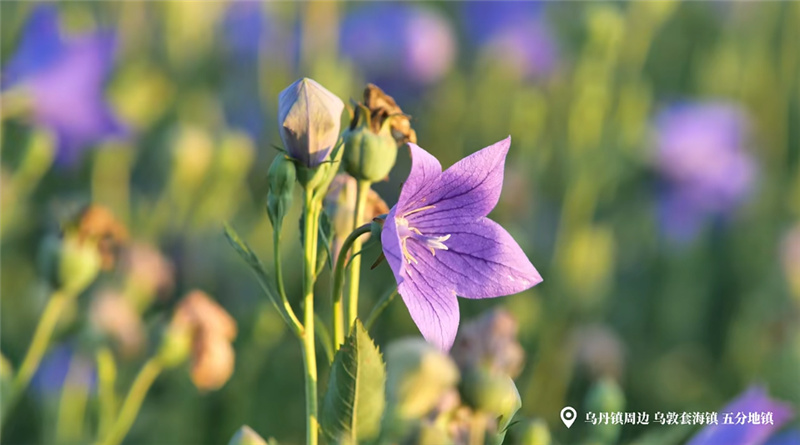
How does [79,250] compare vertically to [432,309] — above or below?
below

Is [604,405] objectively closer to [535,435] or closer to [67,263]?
[535,435]

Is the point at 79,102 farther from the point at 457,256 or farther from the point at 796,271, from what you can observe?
the point at 796,271

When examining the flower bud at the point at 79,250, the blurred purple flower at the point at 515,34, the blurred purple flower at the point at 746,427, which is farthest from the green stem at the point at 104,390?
the blurred purple flower at the point at 515,34

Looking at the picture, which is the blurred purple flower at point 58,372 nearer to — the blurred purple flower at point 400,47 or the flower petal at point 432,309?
the flower petal at point 432,309

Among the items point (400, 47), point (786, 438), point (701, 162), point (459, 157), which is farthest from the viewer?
point (400, 47)

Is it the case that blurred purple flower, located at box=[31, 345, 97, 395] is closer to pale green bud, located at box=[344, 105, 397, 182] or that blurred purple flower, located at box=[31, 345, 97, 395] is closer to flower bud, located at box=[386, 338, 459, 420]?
flower bud, located at box=[386, 338, 459, 420]

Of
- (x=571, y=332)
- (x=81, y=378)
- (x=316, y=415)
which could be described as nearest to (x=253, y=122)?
(x=571, y=332)

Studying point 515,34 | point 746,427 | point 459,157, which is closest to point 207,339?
point 746,427
